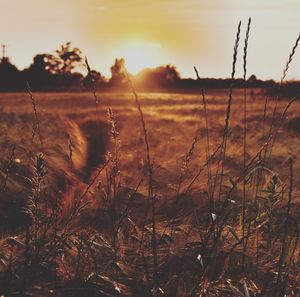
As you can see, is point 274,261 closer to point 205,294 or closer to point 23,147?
point 205,294

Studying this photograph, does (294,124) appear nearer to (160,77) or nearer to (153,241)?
(153,241)

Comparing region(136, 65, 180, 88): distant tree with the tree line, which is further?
region(136, 65, 180, 88): distant tree

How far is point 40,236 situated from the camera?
2.54 meters

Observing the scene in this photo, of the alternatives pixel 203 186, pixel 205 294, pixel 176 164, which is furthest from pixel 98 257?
pixel 176 164

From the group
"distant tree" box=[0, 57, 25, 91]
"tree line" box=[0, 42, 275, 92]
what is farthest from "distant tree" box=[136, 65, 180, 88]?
"distant tree" box=[0, 57, 25, 91]

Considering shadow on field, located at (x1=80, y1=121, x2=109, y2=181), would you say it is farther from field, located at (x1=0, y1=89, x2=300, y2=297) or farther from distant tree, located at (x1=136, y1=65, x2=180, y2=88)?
distant tree, located at (x1=136, y1=65, x2=180, y2=88)

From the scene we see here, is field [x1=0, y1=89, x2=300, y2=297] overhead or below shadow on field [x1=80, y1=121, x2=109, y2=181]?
overhead

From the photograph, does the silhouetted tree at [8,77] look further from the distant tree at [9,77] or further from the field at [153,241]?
the field at [153,241]

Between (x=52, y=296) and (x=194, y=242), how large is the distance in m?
0.70

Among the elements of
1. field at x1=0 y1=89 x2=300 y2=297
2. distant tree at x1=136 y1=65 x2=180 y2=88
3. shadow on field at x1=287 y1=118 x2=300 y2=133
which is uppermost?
field at x1=0 y1=89 x2=300 y2=297

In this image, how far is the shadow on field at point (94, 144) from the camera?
6598mm

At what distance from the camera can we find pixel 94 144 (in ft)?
28.0

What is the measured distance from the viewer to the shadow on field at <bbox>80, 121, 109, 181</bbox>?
660cm

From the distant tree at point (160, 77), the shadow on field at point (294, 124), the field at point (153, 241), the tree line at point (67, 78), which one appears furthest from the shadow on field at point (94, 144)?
the distant tree at point (160, 77)
